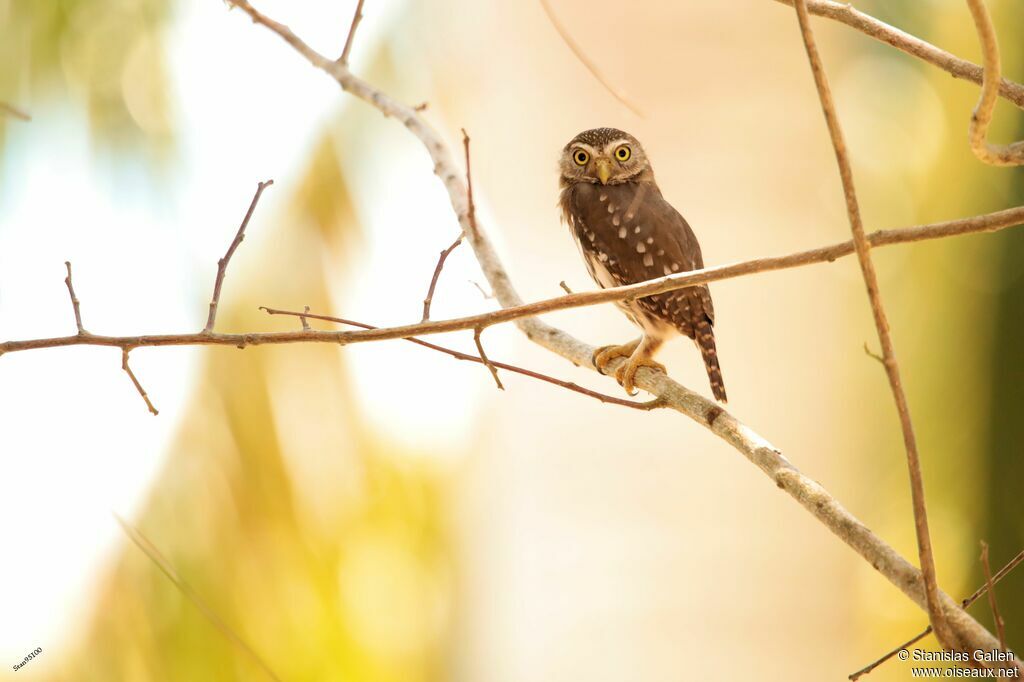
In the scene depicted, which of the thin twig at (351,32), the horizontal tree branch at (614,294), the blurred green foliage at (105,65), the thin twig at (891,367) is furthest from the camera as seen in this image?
the blurred green foliage at (105,65)

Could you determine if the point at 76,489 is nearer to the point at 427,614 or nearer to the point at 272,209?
the point at 272,209

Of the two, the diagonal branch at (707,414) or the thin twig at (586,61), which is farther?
the thin twig at (586,61)

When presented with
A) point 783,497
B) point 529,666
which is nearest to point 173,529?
point 529,666

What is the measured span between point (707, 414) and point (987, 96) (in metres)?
0.69

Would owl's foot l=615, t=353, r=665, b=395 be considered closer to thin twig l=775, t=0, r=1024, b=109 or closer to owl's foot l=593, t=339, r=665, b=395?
owl's foot l=593, t=339, r=665, b=395

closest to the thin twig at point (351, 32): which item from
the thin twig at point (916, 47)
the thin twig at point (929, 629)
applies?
the thin twig at point (916, 47)

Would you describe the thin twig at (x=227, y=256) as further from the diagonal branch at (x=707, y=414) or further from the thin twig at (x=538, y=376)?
the diagonal branch at (x=707, y=414)

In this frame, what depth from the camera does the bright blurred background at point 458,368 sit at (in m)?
2.50

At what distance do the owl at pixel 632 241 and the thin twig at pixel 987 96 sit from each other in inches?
40.3

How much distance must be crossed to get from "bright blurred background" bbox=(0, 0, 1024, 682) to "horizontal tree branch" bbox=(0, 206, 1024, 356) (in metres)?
0.72

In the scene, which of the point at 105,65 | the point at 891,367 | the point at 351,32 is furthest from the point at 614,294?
the point at 105,65

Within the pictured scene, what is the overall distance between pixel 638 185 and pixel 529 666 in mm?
2820

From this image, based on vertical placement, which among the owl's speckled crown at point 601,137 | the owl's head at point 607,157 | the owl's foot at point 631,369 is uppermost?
the owl's speckled crown at point 601,137

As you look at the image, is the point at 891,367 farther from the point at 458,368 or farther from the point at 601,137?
the point at 458,368
